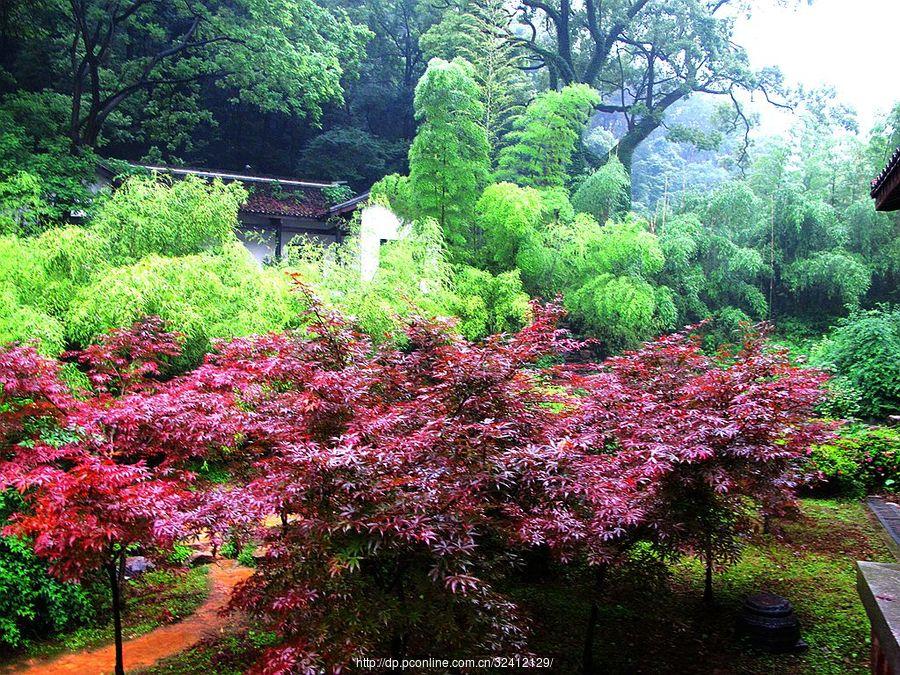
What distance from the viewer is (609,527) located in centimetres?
354

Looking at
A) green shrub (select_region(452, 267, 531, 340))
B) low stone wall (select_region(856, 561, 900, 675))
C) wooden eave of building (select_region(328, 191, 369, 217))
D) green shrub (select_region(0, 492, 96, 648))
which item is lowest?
green shrub (select_region(0, 492, 96, 648))

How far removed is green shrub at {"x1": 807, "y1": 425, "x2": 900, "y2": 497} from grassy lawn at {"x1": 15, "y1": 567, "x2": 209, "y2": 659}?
22.8 feet

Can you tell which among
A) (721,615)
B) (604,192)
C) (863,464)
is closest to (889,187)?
(721,615)

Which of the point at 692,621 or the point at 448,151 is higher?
the point at 448,151

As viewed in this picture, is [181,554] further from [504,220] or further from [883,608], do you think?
[504,220]

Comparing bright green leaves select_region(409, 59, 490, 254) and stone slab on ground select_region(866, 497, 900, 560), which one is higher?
bright green leaves select_region(409, 59, 490, 254)

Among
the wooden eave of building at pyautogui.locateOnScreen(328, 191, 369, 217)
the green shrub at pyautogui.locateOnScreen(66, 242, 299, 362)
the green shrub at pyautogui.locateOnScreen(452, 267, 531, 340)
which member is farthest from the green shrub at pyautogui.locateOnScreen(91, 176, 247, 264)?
the wooden eave of building at pyautogui.locateOnScreen(328, 191, 369, 217)

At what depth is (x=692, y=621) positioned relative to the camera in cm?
488

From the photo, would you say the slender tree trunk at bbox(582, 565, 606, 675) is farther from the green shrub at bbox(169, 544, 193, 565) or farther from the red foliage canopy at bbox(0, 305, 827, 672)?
the green shrub at bbox(169, 544, 193, 565)

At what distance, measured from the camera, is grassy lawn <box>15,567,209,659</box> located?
4469mm

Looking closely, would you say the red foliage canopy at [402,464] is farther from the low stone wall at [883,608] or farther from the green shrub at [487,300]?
the green shrub at [487,300]

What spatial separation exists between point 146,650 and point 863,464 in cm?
792

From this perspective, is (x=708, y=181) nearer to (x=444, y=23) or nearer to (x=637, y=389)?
(x=444, y=23)

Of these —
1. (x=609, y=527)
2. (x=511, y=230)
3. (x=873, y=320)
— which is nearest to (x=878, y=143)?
(x=873, y=320)
